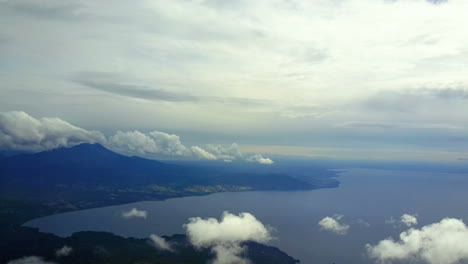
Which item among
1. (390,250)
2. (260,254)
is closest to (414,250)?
(390,250)

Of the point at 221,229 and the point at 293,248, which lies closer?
the point at 293,248

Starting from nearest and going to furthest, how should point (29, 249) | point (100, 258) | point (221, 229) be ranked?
point (100, 258), point (29, 249), point (221, 229)

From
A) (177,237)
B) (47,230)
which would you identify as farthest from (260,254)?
(47,230)

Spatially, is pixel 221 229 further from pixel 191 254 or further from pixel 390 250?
pixel 390 250

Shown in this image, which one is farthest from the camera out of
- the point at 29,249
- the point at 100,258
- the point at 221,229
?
the point at 221,229

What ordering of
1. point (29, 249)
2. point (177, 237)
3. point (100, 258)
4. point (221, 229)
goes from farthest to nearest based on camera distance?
point (221, 229) → point (177, 237) → point (29, 249) → point (100, 258)

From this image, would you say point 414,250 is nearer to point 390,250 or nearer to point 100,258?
point 390,250
